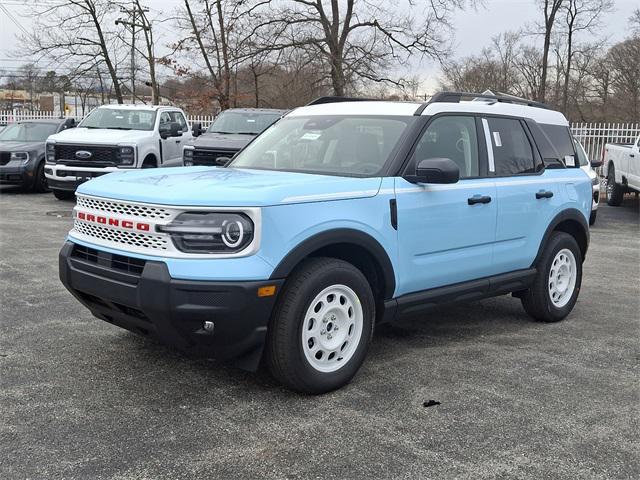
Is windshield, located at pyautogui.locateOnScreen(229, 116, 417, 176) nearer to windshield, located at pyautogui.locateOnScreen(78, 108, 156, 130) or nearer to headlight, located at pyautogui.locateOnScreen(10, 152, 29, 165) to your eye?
windshield, located at pyautogui.locateOnScreen(78, 108, 156, 130)

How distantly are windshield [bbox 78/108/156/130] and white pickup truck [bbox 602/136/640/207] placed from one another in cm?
1028

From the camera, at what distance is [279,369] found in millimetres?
3799

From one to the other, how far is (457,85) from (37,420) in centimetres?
4072

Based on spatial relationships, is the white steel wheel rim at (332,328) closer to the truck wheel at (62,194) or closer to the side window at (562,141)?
the side window at (562,141)

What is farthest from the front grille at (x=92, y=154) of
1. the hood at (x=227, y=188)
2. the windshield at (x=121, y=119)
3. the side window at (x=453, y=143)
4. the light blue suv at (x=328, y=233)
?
the side window at (x=453, y=143)

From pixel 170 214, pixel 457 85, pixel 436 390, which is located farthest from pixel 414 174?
pixel 457 85

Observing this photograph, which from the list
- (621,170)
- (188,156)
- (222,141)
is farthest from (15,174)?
(621,170)

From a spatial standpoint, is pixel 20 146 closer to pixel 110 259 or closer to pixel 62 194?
pixel 62 194

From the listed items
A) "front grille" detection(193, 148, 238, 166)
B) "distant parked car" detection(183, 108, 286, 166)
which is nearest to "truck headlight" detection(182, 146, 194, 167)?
"distant parked car" detection(183, 108, 286, 166)

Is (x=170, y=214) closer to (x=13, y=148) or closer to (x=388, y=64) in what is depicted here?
(x=13, y=148)

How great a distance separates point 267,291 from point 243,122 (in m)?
10.8

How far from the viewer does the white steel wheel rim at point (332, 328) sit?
3.91 metres

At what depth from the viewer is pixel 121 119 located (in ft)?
46.5

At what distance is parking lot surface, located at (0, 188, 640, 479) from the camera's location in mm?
3170
